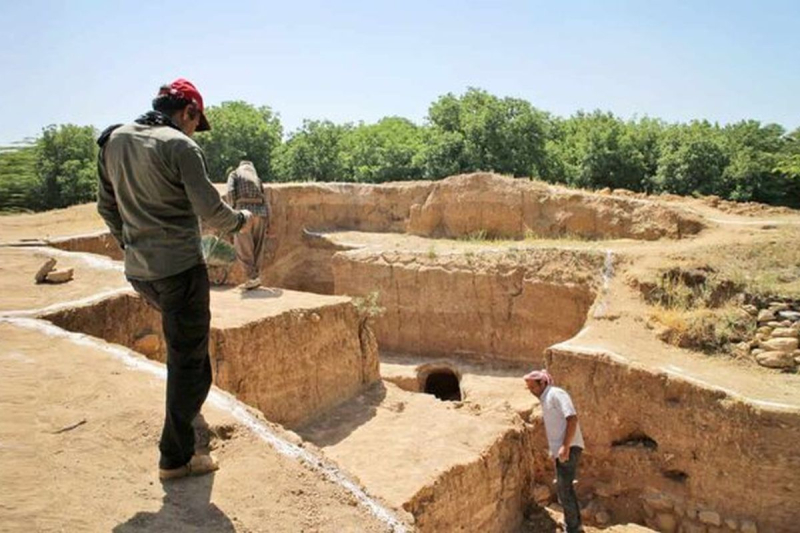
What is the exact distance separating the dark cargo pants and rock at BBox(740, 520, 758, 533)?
6.71 meters

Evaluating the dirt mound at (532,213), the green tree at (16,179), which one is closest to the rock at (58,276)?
the dirt mound at (532,213)

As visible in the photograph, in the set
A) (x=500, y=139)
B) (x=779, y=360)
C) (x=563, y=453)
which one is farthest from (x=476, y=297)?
(x=500, y=139)

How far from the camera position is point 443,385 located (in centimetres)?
1349

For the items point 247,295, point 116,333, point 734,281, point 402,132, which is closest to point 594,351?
point 734,281

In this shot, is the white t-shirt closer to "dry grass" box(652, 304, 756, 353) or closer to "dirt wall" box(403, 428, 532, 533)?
"dirt wall" box(403, 428, 532, 533)

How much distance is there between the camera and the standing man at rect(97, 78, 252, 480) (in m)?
3.38

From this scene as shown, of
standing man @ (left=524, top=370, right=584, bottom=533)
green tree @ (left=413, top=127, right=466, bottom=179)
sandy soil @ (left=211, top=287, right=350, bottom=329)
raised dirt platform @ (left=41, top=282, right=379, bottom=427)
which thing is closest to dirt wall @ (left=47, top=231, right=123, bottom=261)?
sandy soil @ (left=211, top=287, right=350, bottom=329)

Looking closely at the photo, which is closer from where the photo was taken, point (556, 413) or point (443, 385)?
point (556, 413)

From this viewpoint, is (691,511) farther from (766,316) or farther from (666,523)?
(766,316)

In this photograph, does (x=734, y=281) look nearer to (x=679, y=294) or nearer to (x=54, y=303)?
(x=679, y=294)

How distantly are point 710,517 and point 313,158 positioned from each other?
67.9 feet

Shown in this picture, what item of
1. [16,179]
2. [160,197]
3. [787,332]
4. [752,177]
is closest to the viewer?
[160,197]

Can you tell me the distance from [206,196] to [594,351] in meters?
6.68

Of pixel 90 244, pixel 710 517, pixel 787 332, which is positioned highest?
pixel 90 244
